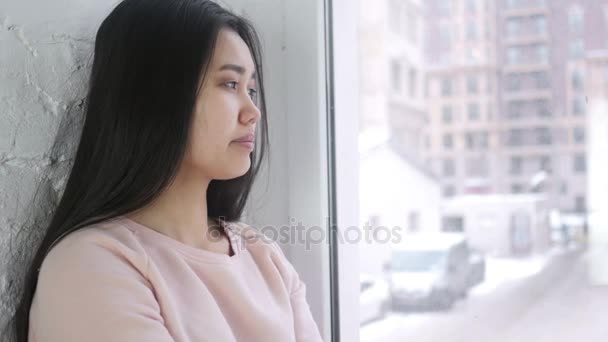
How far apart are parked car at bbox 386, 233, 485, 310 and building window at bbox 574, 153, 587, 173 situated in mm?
216

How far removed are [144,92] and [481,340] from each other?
0.70 metres

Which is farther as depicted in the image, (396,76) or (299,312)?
(396,76)

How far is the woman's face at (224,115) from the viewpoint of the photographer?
36.1 inches

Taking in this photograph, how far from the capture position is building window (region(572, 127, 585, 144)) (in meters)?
1.01

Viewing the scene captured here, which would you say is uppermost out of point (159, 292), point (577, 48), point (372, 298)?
point (577, 48)

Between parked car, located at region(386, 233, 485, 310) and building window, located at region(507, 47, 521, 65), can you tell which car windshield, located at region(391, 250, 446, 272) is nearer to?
parked car, located at region(386, 233, 485, 310)

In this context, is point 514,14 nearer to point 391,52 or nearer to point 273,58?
point 391,52

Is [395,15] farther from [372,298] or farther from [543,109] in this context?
[372,298]

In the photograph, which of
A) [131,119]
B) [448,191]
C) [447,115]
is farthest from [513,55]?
[131,119]

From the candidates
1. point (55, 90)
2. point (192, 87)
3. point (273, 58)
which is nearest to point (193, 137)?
point (192, 87)

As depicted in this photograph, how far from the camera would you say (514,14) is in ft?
3.49

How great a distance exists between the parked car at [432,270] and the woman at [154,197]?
277mm

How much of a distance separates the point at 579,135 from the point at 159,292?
2.23ft

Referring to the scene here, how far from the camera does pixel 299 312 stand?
1066mm
